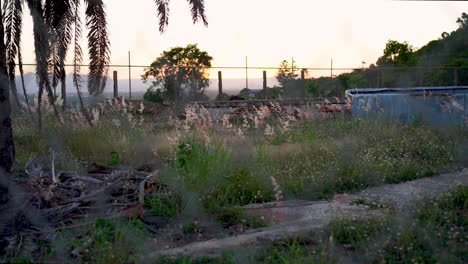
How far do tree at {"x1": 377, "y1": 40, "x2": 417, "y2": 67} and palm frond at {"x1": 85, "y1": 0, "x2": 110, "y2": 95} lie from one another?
57.5 ft

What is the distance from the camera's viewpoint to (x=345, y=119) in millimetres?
9711

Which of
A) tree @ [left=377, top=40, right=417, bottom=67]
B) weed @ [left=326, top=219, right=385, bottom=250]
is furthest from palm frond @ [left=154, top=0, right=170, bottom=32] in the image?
tree @ [left=377, top=40, right=417, bottom=67]

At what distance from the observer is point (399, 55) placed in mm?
21547

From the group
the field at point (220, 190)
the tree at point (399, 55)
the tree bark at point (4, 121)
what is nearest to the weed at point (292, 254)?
the field at point (220, 190)

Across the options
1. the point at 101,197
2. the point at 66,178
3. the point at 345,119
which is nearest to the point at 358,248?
the point at 101,197

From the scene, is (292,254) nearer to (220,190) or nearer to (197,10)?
(220,190)

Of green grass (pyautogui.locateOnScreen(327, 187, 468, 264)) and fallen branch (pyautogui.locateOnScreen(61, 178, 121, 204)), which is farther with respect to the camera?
fallen branch (pyautogui.locateOnScreen(61, 178, 121, 204))

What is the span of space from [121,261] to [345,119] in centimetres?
715

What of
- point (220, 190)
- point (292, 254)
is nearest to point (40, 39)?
point (220, 190)

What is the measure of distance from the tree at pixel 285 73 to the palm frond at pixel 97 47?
41.7ft

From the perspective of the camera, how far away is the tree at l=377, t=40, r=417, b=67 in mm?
21266

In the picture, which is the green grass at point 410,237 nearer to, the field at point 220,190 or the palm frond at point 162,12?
the field at point 220,190

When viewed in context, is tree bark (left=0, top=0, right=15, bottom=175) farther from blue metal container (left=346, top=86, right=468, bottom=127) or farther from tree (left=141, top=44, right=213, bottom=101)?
tree (left=141, top=44, right=213, bottom=101)

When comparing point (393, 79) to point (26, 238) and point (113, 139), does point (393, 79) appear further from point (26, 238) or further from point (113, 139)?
point (26, 238)
